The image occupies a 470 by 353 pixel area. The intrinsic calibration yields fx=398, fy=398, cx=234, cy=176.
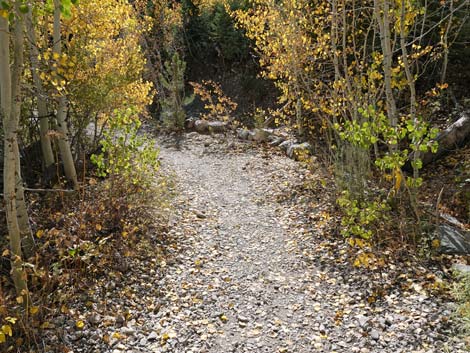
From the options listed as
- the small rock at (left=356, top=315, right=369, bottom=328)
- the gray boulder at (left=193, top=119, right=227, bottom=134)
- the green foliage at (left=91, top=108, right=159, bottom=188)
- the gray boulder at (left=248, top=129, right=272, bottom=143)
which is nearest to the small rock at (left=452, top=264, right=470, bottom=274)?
the small rock at (left=356, top=315, right=369, bottom=328)

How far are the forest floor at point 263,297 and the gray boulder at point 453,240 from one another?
0.34 meters

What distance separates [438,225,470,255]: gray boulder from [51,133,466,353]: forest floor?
34 centimetres

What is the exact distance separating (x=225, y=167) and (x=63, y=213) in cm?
390

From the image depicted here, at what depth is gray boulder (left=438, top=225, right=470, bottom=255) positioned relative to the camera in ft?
13.3

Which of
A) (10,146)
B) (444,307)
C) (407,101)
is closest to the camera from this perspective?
(10,146)

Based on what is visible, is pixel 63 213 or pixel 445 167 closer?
pixel 63 213

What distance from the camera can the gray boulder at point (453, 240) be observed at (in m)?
4.05

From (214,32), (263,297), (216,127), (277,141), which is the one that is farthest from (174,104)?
(263,297)

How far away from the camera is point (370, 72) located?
4668mm

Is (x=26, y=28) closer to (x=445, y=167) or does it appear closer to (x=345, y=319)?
(x=345, y=319)

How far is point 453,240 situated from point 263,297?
208cm

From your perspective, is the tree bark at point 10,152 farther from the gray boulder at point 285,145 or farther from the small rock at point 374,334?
the gray boulder at point 285,145

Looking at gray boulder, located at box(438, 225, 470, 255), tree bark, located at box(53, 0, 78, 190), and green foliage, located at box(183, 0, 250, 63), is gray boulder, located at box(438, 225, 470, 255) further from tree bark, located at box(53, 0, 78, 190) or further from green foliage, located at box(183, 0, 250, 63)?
green foliage, located at box(183, 0, 250, 63)

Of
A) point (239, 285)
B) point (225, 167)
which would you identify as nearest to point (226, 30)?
point (225, 167)
